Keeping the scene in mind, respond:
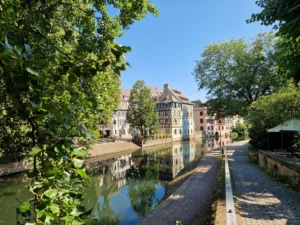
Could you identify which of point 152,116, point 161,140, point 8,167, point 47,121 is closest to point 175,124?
point 161,140

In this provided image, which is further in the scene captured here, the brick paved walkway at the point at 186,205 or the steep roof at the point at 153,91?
the steep roof at the point at 153,91

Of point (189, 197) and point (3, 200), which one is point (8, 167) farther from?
point (189, 197)

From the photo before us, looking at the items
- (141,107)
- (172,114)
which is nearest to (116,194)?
(141,107)

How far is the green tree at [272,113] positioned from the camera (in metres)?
15.9

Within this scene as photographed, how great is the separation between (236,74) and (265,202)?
20786 mm

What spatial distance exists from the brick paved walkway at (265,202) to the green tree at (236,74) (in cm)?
1592

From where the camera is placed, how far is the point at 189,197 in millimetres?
11398

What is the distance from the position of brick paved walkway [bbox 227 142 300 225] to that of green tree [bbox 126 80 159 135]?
34104 mm

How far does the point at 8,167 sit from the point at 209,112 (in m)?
21.5

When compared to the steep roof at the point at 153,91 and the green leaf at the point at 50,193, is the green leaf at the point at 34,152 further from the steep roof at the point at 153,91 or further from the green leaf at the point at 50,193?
the steep roof at the point at 153,91

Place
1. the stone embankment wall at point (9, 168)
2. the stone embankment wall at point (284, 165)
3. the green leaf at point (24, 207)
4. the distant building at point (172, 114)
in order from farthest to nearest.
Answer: the distant building at point (172, 114)
the stone embankment wall at point (9, 168)
the stone embankment wall at point (284, 165)
the green leaf at point (24, 207)

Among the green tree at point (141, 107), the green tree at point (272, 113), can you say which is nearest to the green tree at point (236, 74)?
the green tree at point (272, 113)

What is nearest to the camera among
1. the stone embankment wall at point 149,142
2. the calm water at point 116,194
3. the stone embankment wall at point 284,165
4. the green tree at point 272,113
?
the stone embankment wall at point 284,165

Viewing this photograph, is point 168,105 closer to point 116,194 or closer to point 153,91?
point 153,91
